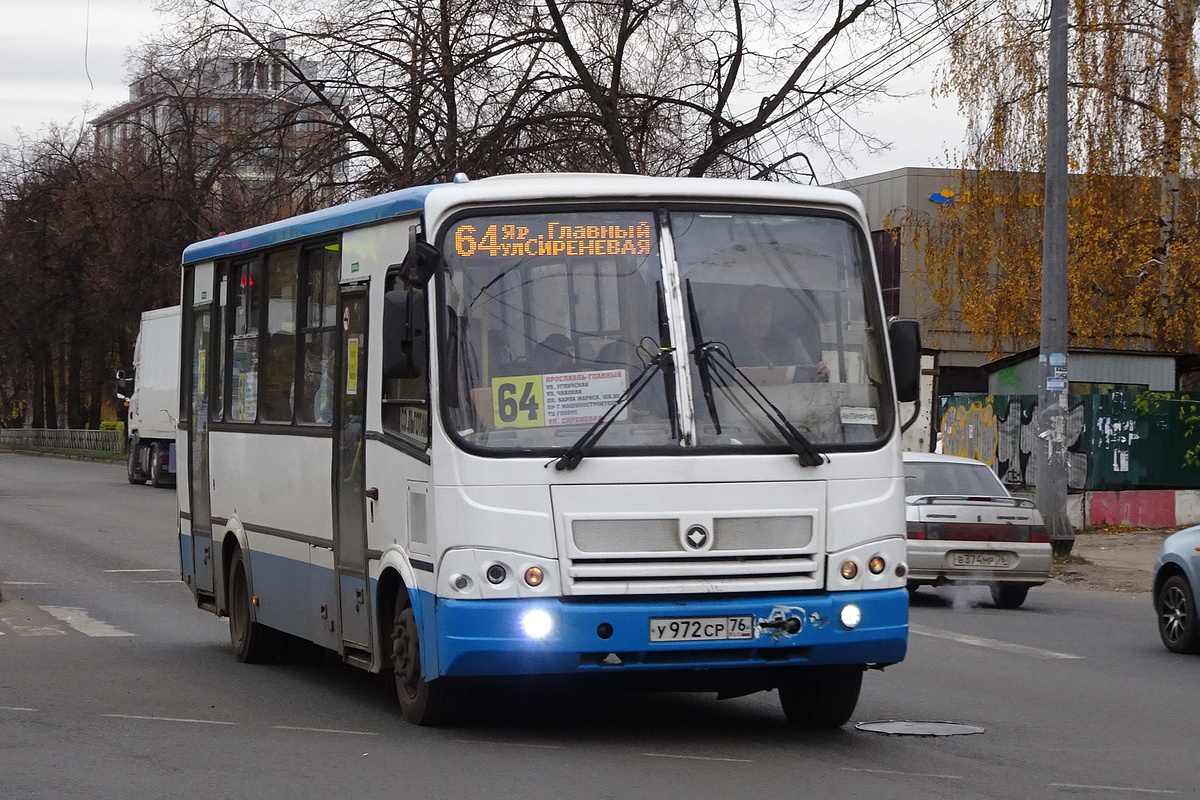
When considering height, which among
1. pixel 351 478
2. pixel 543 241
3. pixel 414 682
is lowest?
pixel 414 682

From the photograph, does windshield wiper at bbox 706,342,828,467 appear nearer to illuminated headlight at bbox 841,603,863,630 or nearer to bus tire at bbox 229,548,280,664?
illuminated headlight at bbox 841,603,863,630

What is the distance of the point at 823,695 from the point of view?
8914 millimetres

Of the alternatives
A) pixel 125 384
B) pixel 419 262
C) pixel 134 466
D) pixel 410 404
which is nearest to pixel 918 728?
pixel 410 404

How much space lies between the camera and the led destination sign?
8.44m

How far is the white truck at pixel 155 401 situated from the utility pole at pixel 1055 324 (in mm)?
22371

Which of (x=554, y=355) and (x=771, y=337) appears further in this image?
(x=771, y=337)

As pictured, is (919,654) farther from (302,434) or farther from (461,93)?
(461,93)

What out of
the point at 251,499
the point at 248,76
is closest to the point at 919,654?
the point at 251,499

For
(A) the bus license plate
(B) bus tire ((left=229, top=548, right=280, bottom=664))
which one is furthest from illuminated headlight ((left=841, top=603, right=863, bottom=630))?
(B) bus tire ((left=229, top=548, right=280, bottom=664))

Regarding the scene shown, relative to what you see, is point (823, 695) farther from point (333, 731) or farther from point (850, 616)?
point (333, 731)

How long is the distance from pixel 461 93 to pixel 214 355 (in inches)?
627

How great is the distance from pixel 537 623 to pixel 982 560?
928 centimetres

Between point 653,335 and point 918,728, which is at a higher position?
point 653,335

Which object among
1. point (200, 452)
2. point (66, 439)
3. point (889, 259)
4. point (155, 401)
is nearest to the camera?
point (200, 452)
